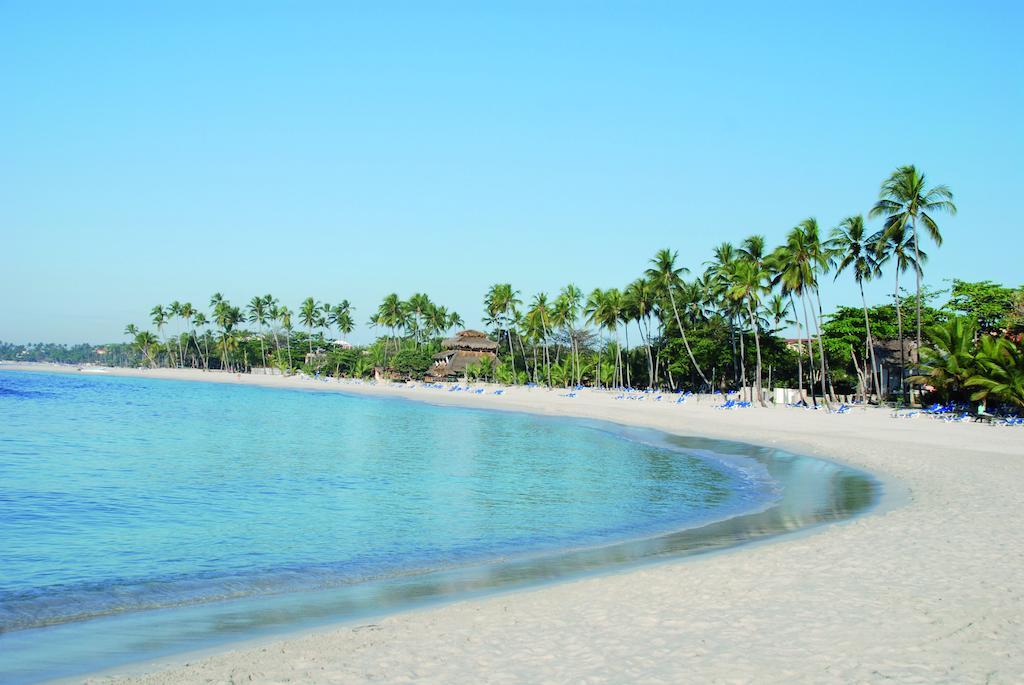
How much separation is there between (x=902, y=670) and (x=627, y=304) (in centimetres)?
5970

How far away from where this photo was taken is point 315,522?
12.3 metres

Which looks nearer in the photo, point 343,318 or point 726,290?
point 726,290

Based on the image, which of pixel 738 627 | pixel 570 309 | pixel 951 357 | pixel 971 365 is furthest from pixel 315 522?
pixel 570 309

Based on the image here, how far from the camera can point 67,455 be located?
21.0m

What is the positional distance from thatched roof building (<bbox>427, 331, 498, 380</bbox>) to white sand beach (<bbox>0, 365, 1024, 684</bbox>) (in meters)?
76.8

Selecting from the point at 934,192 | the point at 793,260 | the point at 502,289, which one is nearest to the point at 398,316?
the point at 502,289

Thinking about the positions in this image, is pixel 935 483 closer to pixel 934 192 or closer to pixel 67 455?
pixel 67 455

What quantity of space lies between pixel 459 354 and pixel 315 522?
75707 mm

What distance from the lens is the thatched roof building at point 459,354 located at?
286 feet

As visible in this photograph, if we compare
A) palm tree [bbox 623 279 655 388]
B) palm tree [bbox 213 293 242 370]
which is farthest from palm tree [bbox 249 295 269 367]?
palm tree [bbox 623 279 655 388]

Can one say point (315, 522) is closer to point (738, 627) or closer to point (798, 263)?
point (738, 627)

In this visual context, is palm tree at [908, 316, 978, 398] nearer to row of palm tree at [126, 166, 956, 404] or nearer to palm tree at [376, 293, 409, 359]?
row of palm tree at [126, 166, 956, 404]

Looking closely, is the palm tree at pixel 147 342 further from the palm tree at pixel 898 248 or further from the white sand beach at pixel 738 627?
the white sand beach at pixel 738 627

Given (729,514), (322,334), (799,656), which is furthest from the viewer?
(322,334)
